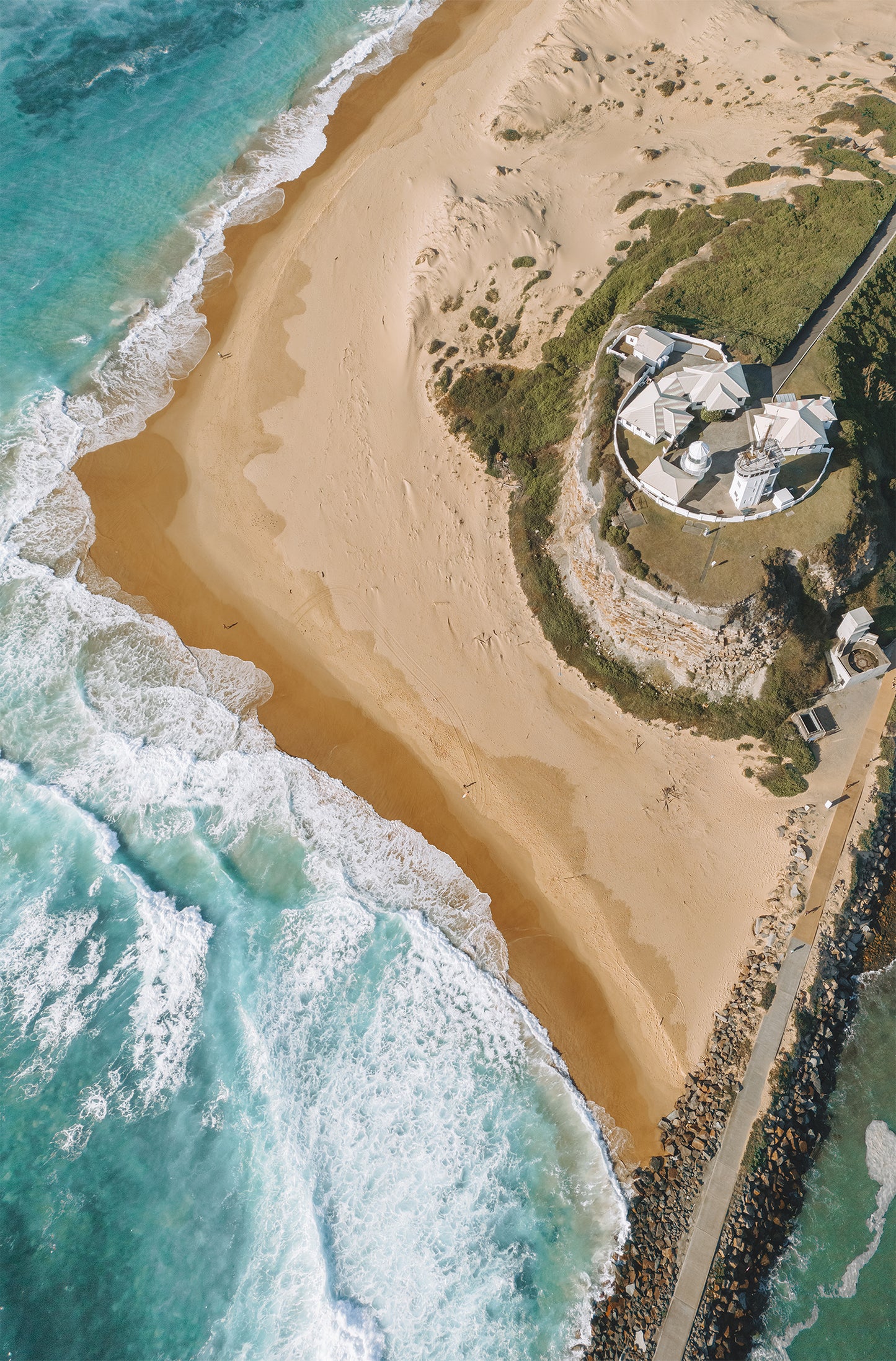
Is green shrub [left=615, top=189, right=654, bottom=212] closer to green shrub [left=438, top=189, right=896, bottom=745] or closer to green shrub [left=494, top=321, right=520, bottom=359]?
green shrub [left=438, top=189, right=896, bottom=745]

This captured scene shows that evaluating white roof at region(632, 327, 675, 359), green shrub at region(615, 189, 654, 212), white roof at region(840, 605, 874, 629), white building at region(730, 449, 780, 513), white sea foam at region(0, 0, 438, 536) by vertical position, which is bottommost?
white roof at region(840, 605, 874, 629)

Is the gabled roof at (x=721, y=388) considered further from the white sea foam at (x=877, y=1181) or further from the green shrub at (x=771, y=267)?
the white sea foam at (x=877, y=1181)

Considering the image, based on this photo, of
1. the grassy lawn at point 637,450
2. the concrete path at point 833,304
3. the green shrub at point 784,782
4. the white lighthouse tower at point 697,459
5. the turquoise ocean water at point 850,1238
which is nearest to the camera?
the turquoise ocean water at point 850,1238

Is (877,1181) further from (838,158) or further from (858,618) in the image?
(838,158)

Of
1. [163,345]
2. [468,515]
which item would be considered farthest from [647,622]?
[163,345]

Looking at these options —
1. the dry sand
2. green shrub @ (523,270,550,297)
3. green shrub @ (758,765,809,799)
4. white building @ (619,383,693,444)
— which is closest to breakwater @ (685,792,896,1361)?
the dry sand

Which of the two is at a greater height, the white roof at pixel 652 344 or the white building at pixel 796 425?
the white roof at pixel 652 344

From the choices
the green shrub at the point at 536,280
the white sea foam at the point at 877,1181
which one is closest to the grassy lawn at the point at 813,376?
the green shrub at the point at 536,280

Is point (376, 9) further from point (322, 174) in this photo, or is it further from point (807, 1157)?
point (807, 1157)
